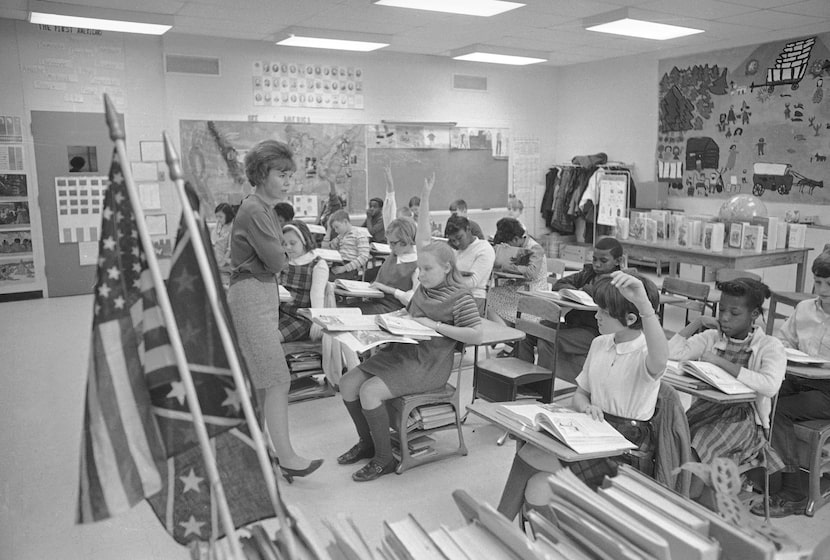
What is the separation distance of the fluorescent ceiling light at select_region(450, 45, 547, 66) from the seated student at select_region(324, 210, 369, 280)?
3.71 m

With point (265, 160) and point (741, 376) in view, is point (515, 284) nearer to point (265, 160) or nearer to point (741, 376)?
point (741, 376)

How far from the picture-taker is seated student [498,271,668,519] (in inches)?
91.0

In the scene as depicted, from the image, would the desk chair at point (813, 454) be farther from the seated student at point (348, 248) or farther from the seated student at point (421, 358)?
the seated student at point (348, 248)

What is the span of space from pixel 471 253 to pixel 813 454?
2.54 metres

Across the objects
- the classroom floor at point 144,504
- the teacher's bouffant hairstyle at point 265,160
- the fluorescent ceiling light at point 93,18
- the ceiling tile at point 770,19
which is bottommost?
the classroom floor at point 144,504

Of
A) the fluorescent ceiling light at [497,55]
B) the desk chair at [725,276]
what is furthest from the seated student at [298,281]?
the fluorescent ceiling light at [497,55]

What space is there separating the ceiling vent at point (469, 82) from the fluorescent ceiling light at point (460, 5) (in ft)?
12.2

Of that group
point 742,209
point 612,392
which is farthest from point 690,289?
point 612,392

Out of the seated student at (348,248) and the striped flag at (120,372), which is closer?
the striped flag at (120,372)

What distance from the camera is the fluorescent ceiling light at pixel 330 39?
751 cm

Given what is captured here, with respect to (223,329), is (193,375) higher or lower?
lower

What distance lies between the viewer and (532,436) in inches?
81.7

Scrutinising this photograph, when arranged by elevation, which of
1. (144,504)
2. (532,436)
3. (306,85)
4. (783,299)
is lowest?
(144,504)

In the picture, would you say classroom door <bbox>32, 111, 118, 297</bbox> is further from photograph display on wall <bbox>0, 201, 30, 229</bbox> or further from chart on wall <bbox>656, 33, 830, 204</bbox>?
chart on wall <bbox>656, 33, 830, 204</bbox>
